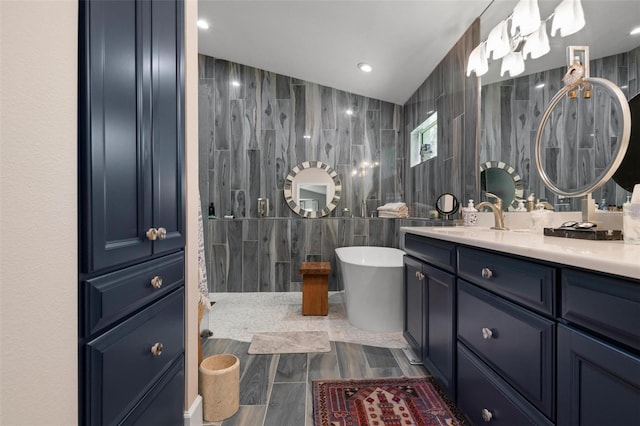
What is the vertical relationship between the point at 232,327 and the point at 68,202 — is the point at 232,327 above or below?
below

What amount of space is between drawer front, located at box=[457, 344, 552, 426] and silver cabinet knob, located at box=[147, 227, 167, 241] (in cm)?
132

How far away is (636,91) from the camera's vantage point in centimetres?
112

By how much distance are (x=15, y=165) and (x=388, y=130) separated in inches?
153

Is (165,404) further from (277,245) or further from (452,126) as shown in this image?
(452,126)

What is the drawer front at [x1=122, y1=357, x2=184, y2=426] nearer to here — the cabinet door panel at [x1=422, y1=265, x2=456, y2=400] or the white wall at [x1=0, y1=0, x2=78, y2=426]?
the white wall at [x1=0, y1=0, x2=78, y2=426]

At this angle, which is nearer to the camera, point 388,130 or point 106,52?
point 106,52

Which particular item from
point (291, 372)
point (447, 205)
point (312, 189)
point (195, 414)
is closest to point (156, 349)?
point (195, 414)

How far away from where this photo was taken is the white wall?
0.48 meters

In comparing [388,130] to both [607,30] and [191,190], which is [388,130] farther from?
[191,190]

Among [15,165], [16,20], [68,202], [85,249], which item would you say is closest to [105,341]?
[85,249]

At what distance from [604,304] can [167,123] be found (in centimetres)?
141

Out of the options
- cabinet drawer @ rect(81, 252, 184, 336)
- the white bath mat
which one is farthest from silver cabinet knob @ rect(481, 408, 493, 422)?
cabinet drawer @ rect(81, 252, 184, 336)

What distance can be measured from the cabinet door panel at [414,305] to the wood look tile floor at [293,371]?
7.3 inches

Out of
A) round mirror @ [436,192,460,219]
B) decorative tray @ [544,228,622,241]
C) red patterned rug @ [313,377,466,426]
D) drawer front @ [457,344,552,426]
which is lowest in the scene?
red patterned rug @ [313,377,466,426]
